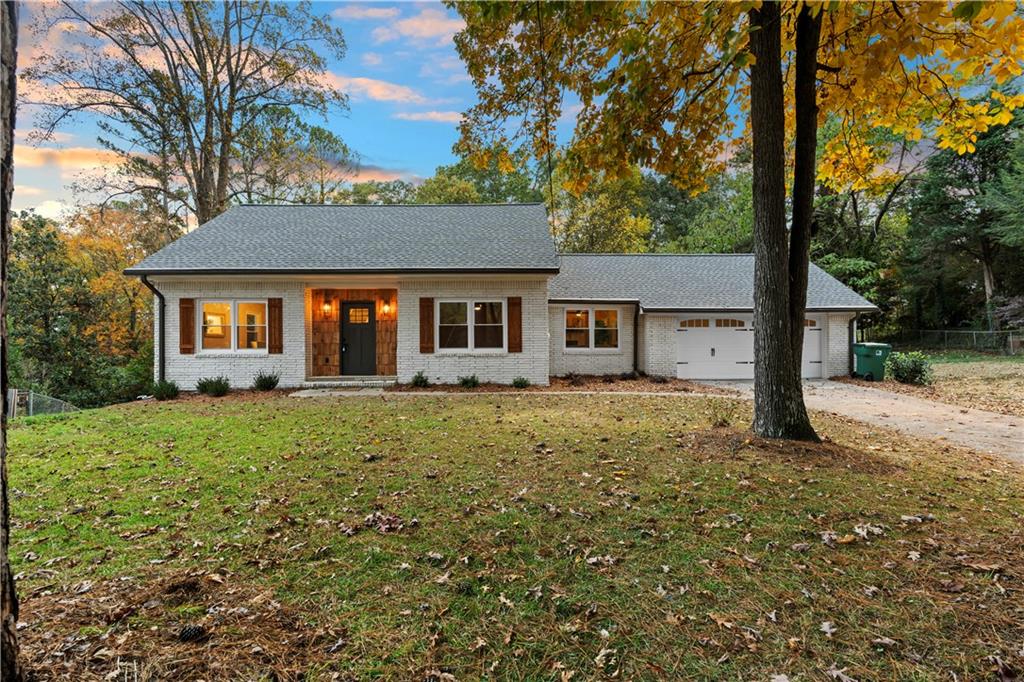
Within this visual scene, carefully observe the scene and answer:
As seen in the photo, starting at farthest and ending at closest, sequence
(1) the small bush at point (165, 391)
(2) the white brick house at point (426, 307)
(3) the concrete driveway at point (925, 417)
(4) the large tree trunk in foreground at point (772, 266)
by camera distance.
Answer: (2) the white brick house at point (426, 307), (1) the small bush at point (165, 391), (3) the concrete driveway at point (925, 417), (4) the large tree trunk in foreground at point (772, 266)

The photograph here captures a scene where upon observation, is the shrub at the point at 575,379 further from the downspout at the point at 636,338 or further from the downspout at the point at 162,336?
the downspout at the point at 162,336

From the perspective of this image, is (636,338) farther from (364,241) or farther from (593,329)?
(364,241)

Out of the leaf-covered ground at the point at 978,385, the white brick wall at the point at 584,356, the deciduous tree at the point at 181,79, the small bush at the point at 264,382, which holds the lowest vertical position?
the leaf-covered ground at the point at 978,385

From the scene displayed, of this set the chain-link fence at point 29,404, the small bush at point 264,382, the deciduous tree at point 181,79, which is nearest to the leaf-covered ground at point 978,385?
the small bush at point 264,382

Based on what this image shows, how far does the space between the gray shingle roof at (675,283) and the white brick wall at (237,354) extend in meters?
8.00

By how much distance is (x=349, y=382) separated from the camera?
1359cm

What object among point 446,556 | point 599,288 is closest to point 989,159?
point 599,288

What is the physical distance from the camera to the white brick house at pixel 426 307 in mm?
12969

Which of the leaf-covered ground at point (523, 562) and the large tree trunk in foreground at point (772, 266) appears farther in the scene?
the large tree trunk in foreground at point (772, 266)

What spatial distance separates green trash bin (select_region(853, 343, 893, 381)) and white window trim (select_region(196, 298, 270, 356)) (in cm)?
1837

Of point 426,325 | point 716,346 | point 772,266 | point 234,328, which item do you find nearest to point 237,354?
point 234,328

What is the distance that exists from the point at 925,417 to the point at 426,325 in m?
11.5

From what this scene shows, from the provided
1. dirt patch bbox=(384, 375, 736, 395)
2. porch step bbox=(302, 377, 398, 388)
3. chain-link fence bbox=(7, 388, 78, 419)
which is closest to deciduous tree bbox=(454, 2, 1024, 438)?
dirt patch bbox=(384, 375, 736, 395)

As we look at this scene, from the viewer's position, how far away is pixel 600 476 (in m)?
4.95
